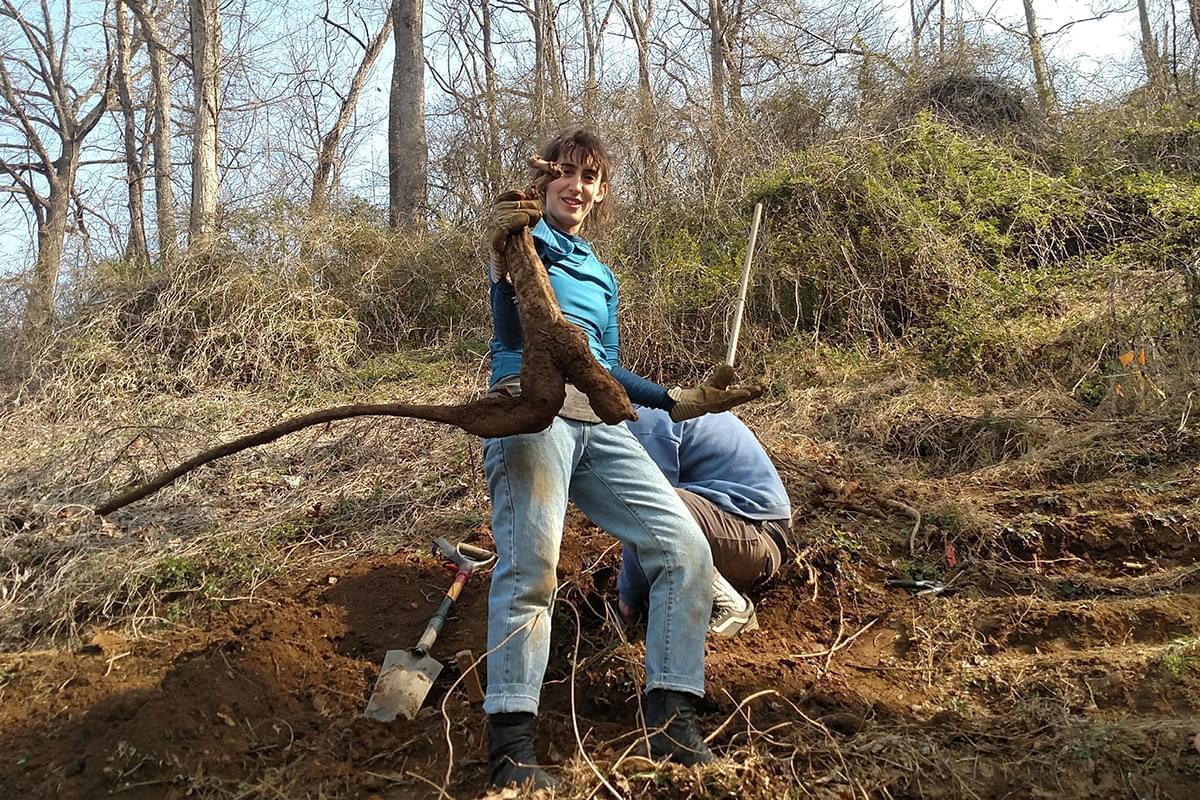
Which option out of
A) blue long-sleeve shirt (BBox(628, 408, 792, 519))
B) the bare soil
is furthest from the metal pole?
the bare soil

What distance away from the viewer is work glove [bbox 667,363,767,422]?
2100mm

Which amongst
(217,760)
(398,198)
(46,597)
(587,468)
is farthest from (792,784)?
(398,198)

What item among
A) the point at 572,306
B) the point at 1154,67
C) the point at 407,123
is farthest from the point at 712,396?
the point at 1154,67

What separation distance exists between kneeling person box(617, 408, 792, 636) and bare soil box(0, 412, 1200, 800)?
0.13m

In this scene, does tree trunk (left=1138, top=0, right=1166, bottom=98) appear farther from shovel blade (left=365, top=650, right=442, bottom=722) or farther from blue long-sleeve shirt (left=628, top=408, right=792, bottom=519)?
shovel blade (left=365, top=650, right=442, bottom=722)

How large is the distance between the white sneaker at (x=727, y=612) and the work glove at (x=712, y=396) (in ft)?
1.90

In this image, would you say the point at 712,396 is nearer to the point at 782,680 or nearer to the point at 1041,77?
the point at 782,680

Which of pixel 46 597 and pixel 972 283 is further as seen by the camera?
pixel 972 283

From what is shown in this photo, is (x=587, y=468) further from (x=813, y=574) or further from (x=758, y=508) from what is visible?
(x=813, y=574)

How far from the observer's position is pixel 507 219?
6.30 feet

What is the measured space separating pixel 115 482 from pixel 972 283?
17.2 feet

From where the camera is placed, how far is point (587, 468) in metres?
2.05

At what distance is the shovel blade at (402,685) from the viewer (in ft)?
7.63

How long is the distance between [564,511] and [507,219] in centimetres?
70
